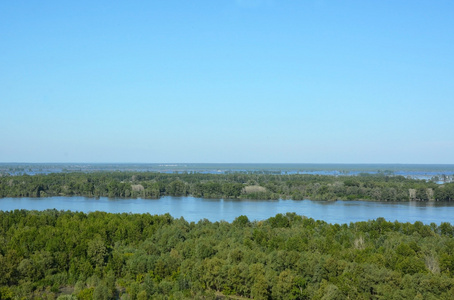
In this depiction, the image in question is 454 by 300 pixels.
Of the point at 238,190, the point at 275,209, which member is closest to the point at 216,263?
the point at 275,209

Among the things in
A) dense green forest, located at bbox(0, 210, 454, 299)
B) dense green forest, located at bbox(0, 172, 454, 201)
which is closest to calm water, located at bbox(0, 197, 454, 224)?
dense green forest, located at bbox(0, 172, 454, 201)

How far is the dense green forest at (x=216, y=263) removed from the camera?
41.7 ft

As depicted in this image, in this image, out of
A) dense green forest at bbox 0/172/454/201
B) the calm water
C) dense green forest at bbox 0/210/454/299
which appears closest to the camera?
dense green forest at bbox 0/210/454/299

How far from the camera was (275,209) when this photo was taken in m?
35.2

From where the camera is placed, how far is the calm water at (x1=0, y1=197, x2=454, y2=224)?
3031 cm

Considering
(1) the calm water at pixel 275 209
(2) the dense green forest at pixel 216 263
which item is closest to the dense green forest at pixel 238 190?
Answer: (1) the calm water at pixel 275 209

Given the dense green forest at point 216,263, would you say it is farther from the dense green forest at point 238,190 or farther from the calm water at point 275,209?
the dense green forest at point 238,190

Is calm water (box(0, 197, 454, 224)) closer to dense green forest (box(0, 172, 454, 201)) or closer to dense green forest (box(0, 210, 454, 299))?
dense green forest (box(0, 172, 454, 201))

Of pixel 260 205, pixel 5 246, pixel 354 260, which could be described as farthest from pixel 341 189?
pixel 5 246

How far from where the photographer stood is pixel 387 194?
43.4 meters

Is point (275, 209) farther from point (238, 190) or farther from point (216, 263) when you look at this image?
point (216, 263)

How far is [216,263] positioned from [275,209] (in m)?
21.3

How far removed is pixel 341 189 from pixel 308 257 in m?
32.9

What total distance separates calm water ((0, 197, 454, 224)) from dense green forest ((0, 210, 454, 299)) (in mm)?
9243
